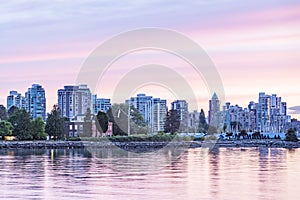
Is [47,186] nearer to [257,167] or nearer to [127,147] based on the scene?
[257,167]

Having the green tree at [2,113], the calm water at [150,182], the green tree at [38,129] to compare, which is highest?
the green tree at [2,113]

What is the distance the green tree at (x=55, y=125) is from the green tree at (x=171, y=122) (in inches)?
1349

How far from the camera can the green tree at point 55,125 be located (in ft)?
369

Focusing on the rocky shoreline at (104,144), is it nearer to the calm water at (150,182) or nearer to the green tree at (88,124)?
the green tree at (88,124)

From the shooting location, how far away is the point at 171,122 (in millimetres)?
145250

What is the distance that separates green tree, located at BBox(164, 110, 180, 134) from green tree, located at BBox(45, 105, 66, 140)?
34.3m

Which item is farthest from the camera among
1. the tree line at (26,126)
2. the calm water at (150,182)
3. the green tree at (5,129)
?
the green tree at (5,129)

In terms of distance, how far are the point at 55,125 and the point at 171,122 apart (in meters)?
37.0

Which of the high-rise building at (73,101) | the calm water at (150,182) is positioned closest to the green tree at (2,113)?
the high-rise building at (73,101)

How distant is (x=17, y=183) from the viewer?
3941cm

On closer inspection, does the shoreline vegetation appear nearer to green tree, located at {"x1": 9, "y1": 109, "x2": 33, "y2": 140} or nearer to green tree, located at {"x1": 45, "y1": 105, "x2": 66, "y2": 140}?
green tree, located at {"x1": 45, "y1": 105, "x2": 66, "y2": 140}

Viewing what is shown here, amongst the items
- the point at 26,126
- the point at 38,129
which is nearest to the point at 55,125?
the point at 38,129

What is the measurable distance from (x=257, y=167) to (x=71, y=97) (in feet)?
411

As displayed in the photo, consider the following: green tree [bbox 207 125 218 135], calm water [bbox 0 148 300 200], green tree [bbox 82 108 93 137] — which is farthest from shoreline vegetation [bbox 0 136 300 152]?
calm water [bbox 0 148 300 200]
